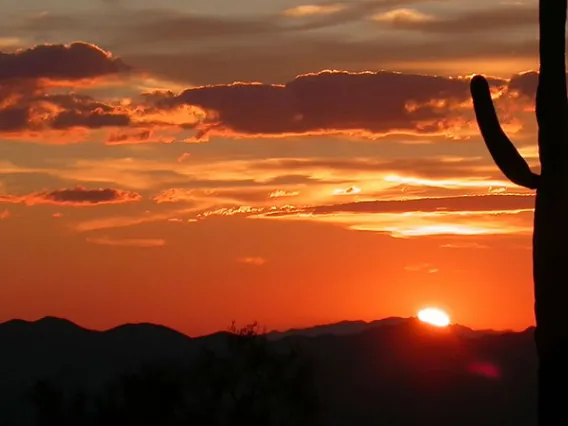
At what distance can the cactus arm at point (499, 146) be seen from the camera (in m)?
18.4

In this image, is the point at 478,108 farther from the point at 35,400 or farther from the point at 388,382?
the point at 388,382

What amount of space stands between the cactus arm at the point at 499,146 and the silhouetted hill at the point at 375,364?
248 feet

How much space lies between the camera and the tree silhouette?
41906 mm

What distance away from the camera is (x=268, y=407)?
137 ft

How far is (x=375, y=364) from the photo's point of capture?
12225 centimetres

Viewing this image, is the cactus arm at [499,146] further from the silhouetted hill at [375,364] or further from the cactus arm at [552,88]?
the silhouetted hill at [375,364]

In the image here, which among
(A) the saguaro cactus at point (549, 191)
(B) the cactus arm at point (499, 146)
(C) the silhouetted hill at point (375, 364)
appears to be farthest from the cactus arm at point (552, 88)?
(C) the silhouetted hill at point (375, 364)

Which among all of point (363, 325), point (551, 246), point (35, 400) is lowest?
point (363, 325)

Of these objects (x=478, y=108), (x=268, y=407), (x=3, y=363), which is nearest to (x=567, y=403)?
(x=478, y=108)

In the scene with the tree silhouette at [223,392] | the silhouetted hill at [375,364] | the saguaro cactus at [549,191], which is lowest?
the silhouetted hill at [375,364]

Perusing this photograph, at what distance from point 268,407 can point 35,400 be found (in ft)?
31.4

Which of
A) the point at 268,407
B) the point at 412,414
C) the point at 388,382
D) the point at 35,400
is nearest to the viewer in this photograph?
the point at 268,407

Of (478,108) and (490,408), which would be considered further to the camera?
(490,408)

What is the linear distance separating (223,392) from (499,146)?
2573 centimetres
